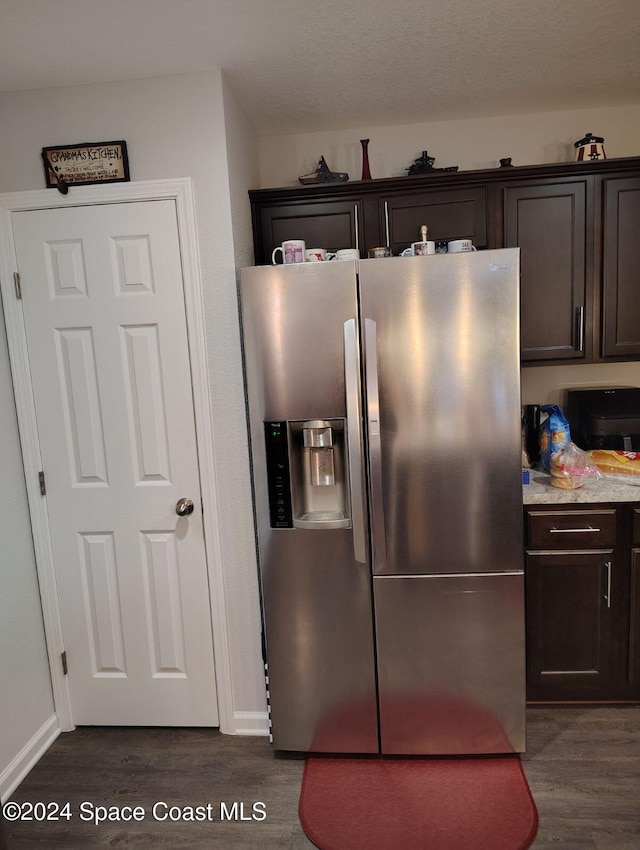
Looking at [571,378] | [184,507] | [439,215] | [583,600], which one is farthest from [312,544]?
[571,378]

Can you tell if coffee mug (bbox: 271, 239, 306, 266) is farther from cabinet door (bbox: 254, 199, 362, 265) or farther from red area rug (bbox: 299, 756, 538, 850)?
red area rug (bbox: 299, 756, 538, 850)

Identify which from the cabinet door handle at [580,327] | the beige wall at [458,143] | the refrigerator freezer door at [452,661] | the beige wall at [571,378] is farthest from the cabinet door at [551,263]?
the refrigerator freezer door at [452,661]

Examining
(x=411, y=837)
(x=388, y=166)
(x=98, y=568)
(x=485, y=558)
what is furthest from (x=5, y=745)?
(x=388, y=166)

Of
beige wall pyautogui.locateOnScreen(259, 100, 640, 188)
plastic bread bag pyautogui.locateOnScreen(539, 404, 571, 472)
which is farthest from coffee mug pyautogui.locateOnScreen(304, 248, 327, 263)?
plastic bread bag pyautogui.locateOnScreen(539, 404, 571, 472)

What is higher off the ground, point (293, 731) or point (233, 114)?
point (233, 114)

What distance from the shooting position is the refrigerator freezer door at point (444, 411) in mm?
1897

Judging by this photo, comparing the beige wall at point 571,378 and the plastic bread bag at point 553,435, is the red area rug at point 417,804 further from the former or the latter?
the beige wall at point 571,378

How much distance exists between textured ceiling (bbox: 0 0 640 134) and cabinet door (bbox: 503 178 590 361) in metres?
0.46

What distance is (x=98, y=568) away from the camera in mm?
2348

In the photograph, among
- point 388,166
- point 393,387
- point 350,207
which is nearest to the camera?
point 393,387

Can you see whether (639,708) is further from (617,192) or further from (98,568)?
(98,568)

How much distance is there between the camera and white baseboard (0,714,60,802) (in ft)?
6.97

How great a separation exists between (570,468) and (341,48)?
1796 millimetres

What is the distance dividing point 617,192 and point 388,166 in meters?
1.03
